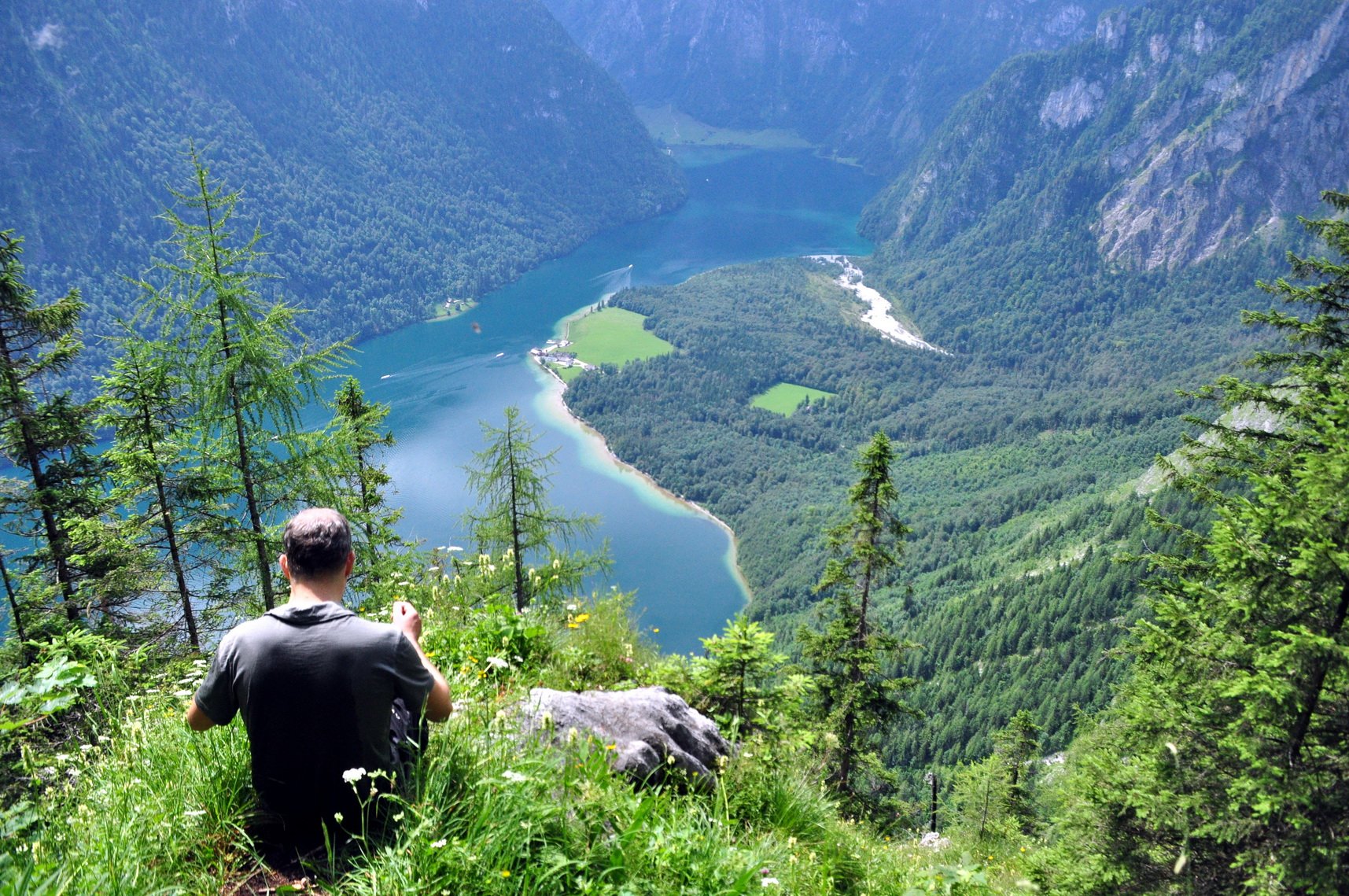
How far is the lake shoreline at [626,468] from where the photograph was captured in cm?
8019

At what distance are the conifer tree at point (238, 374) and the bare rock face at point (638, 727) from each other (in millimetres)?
5059

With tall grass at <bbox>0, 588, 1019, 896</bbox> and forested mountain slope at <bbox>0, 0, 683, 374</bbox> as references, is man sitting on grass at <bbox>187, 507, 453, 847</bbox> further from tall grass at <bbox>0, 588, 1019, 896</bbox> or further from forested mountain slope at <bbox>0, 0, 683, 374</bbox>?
forested mountain slope at <bbox>0, 0, 683, 374</bbox>

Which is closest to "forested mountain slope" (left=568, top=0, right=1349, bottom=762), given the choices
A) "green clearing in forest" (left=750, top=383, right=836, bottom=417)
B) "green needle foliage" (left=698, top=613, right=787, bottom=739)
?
"green clearing in forest" (left=750, top=383, right=836, bottom=417)

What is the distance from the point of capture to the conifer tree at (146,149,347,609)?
8680 mm

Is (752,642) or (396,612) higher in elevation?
(396,612)

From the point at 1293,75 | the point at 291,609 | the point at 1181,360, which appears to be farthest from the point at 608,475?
the point at 1293,75

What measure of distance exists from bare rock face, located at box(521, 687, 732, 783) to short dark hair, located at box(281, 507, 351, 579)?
5.15 feet

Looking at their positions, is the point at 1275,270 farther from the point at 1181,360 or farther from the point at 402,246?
the point at 402,246

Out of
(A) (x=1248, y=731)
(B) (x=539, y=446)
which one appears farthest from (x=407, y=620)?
(B) (x=539, y=446)

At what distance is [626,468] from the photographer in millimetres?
96312

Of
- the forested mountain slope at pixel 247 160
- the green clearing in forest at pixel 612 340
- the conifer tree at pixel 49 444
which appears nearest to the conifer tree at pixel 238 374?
the conifer tree at pixel 49 444

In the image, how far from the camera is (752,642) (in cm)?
814

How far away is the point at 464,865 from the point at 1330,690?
6.42 metres

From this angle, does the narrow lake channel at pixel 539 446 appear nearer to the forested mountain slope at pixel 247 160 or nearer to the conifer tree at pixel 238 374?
the forested mountain slope at pixel 247 160
